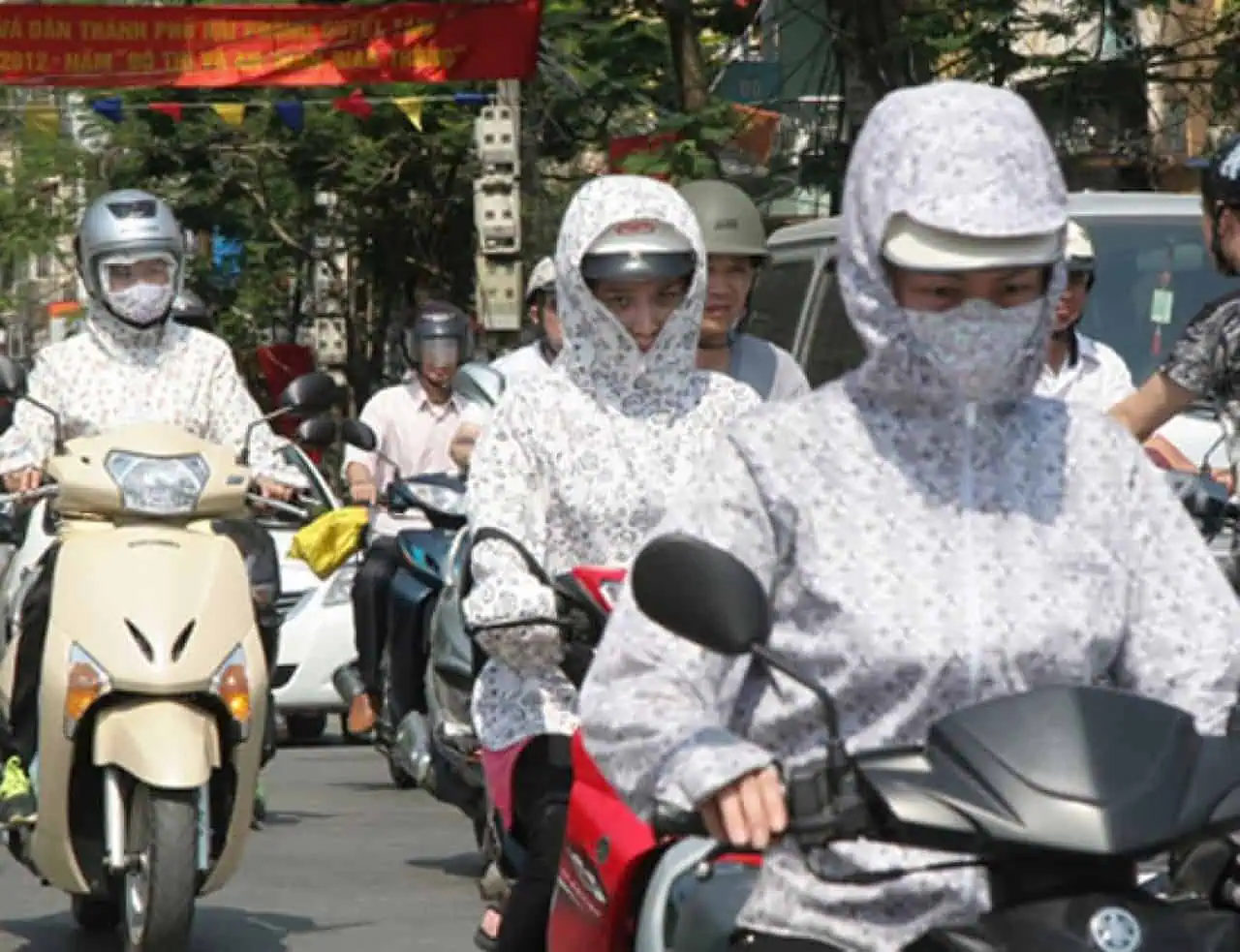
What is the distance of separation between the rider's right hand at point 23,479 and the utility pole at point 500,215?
17.3 meters

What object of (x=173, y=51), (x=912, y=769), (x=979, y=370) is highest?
(x=979, y=370)

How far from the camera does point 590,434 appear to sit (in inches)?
263

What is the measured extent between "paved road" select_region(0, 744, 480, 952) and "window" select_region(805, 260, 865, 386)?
1927 millimetres

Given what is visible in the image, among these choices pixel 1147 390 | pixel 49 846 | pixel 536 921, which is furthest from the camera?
pixel 49 846

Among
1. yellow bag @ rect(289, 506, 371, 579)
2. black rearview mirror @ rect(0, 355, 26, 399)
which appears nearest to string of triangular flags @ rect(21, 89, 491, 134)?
yellow bag @ rect(289, 506, 371, 579)

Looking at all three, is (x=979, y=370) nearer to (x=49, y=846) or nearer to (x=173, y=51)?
(x=49, y=846)

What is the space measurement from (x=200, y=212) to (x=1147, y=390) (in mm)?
27083

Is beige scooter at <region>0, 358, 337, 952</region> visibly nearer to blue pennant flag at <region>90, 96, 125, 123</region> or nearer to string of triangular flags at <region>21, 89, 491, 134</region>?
string of triangular flags at <region>21, 89, 491, 134</region>

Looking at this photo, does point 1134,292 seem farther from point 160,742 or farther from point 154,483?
point 160,742

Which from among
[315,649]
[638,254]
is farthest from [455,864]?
[315,649]

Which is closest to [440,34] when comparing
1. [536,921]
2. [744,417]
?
[536,921]

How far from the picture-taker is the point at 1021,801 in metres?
3.27

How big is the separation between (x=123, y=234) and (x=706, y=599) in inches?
246

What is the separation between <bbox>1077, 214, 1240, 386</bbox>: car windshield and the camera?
38.7ft
